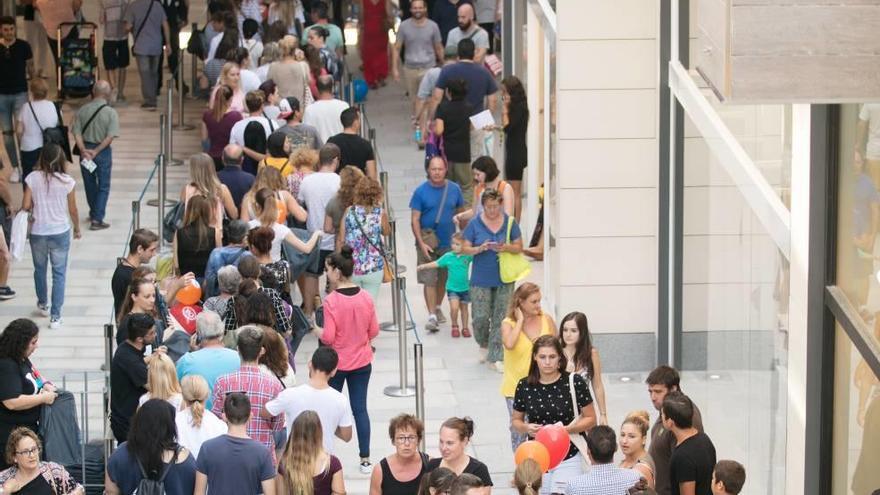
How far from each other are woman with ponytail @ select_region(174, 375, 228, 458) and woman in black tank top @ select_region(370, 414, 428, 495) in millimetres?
1190

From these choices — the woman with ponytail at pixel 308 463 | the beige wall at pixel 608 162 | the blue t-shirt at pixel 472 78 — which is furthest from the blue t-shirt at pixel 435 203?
the woman with ponytail at pixel 308 463

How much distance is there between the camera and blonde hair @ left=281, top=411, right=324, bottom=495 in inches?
400

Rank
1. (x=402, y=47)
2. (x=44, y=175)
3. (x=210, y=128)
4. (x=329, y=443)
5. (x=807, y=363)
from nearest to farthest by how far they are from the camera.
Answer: (x=807, y=363)
(x=329, y=443)
(x=44, y=175)
(x=210, y=128)
(x=402, y=47)

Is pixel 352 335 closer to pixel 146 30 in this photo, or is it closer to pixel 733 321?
pixel 733 321

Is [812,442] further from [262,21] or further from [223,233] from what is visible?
[262,21]

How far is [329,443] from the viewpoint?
452 inches

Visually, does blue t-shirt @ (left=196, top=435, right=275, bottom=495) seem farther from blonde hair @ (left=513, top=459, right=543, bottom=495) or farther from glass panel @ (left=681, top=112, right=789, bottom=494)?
glass panel @ (left=681, top=112, right=789, bottom=494)

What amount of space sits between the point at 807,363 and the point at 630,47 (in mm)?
5793

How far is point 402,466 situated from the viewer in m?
10.4

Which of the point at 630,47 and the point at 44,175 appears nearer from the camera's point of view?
the point at 630,47

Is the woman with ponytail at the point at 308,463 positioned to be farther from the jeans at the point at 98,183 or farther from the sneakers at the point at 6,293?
the jeans at the point at 98,183

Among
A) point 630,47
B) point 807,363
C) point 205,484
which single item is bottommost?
point 205,484

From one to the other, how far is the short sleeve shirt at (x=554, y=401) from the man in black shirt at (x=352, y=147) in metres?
6.33

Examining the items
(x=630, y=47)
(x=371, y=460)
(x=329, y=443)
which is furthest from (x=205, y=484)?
(x=630, y=47)
